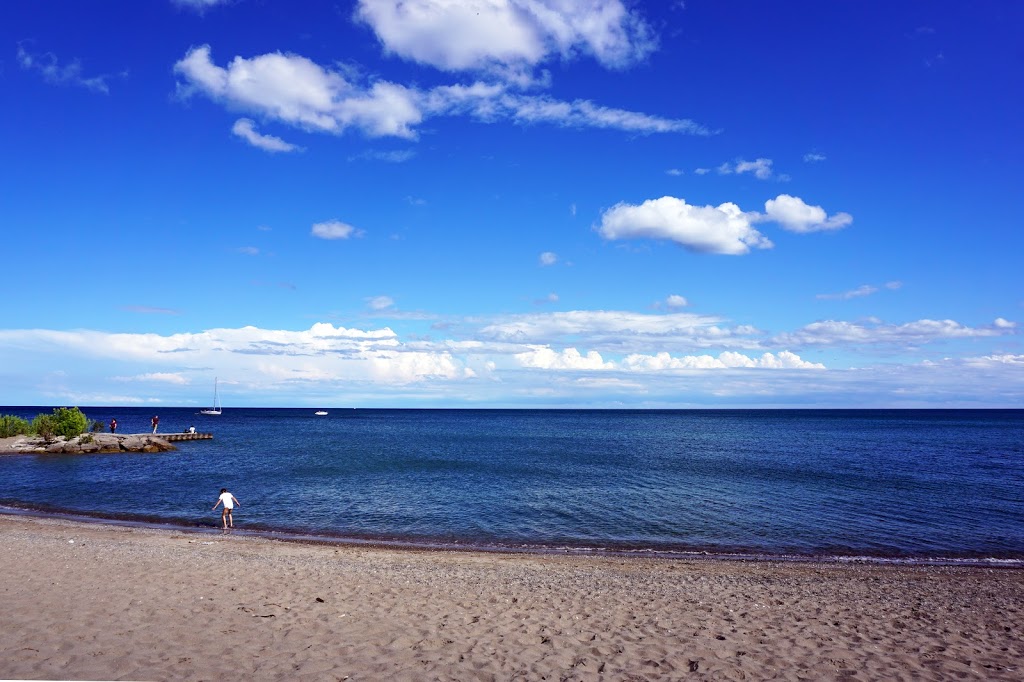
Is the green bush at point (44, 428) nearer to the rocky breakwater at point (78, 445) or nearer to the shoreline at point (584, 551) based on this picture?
the rocky breakwater at point (78, 445)

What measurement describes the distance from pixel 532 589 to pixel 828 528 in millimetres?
18764

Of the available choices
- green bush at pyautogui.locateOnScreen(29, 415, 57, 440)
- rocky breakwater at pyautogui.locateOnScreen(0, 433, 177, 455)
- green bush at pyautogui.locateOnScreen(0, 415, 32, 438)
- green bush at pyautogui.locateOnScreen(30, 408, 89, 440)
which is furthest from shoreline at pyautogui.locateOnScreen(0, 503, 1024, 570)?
green bush at pyautogui.locateOnScreen(0, 415, 32, 438)

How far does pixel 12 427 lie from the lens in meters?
63.3

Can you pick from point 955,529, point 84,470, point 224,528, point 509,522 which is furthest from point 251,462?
point 955,529

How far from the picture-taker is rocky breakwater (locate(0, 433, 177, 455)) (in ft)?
191

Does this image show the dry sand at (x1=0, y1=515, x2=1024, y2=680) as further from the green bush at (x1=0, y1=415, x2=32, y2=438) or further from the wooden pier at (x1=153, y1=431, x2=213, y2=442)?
the wooden pier at (x1=153, y1=431, x2=213, y2=442)

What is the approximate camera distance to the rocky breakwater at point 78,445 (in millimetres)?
58206

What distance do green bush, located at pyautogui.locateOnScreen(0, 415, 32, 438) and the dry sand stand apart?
53.7 meters

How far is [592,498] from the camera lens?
36.2 metres

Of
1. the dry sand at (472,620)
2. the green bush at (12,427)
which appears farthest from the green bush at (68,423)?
the dry sand at (472,620)

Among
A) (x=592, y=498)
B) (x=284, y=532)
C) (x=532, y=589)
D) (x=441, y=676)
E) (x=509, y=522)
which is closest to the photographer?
(x=441, y=676)

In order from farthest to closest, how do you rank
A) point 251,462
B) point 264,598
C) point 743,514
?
point 251,462 < point 743,514 < point 264,598

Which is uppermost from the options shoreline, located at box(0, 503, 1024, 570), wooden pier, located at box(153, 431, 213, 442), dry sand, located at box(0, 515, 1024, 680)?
dry sand, located at box(0, 515, 1024, 680)

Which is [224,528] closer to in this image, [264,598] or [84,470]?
[264,598]
